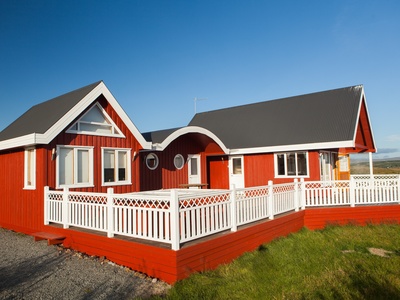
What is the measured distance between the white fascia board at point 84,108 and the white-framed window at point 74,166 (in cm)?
67

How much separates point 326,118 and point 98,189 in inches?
450

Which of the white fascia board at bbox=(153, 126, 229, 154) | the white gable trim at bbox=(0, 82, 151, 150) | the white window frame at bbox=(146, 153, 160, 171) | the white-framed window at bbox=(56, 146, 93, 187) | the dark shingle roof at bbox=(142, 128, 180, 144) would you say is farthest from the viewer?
the white window frame at bbox=(146, 153, 160, 171)

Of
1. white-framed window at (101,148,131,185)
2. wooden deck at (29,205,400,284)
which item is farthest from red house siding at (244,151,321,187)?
white-framed window at (101,148,131,185)

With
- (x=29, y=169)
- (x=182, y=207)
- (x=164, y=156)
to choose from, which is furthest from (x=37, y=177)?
(x=164, y=156)

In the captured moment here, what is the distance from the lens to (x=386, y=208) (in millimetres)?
11836

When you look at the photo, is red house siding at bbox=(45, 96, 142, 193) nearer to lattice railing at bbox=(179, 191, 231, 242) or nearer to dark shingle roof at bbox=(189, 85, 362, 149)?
lattice railing at bbox=(179, 191, 231, 242)

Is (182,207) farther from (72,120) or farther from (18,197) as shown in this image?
(18,197)

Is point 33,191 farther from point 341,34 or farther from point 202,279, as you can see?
point 341,34

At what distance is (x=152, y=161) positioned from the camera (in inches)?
529

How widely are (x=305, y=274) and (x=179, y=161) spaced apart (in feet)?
30.3

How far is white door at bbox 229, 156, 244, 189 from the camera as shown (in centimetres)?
1689

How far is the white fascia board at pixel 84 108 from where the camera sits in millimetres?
9219

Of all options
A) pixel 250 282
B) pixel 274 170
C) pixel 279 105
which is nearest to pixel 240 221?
pixel 250 282

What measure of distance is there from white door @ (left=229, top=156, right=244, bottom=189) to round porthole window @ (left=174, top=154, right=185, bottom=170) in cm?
347
